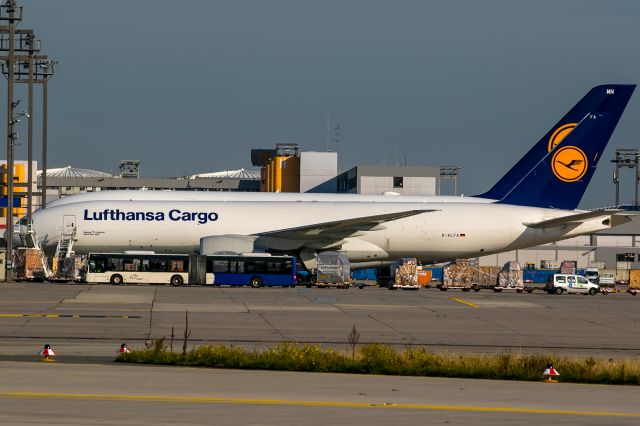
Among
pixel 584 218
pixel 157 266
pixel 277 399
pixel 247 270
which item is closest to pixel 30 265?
pixel 157 266

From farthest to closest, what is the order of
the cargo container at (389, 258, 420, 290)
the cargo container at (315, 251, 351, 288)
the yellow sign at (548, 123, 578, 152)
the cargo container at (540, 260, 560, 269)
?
the cargo container at (540, 260, 560, 269) < the yellow sign at (548, 123, 578, 152) < the cargo container at (389, 258, 420, 290) < the cargo container at (315, 251, 351, 288)

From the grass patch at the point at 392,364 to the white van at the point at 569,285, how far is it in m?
47.7

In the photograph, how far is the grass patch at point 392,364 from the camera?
23891 millimetres

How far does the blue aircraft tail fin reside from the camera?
7731 centimetres

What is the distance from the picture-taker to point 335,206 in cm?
7775

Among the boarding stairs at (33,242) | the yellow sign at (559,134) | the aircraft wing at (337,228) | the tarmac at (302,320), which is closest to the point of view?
the tarmac at (302,320)

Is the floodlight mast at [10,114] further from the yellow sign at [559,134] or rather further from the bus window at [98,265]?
the yellow sign at [559,134]

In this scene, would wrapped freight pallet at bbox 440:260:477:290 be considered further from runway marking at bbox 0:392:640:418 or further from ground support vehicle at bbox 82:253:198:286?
runway marking at bbox 0:392:640:418

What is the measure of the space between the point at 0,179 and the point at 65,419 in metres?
103

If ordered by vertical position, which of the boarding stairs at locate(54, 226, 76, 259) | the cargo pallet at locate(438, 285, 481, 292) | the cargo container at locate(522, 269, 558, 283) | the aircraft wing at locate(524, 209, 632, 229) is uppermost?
the aircraft wing at locate(524, 209, 632, 229)

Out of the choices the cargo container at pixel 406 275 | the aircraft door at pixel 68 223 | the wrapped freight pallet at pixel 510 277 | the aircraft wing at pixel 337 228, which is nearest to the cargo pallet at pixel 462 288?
the cargo container at pixel 406 275

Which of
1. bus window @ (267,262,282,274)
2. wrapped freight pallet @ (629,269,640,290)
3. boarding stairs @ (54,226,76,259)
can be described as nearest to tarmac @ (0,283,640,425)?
bus window @ (267,262,282,274)

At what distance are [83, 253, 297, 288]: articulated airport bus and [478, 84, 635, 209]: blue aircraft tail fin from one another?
19975 mm

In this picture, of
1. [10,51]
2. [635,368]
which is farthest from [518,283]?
[635,368]
